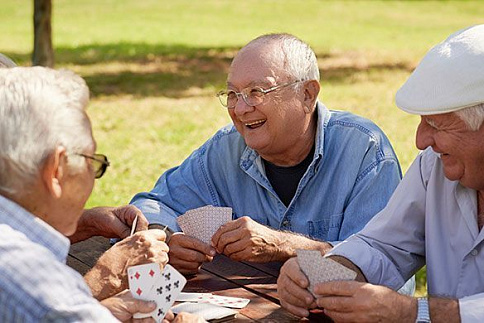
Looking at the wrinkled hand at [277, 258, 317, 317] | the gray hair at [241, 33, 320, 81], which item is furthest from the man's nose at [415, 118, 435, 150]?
the gray hair at [241, 33, 320, 81]

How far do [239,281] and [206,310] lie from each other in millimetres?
464

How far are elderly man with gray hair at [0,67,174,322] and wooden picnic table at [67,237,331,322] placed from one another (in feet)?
2.80

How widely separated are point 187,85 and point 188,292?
12200 mm

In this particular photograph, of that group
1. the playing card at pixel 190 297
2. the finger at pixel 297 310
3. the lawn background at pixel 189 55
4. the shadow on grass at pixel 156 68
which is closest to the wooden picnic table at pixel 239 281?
the finger at pixel 297 310

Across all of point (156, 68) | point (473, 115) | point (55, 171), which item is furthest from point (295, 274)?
point (156, 68)

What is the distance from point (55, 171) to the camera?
2352 millimetres

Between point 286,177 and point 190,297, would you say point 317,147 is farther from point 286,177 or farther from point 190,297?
point 190,297

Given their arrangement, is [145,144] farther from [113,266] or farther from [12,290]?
[12,290]

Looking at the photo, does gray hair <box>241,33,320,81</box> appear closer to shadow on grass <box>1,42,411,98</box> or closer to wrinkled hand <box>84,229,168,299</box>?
wrinkled hand <box>84,229,168,299</box>

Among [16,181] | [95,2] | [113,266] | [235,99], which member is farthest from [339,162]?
[95,2]

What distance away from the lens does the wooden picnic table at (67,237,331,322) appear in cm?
307

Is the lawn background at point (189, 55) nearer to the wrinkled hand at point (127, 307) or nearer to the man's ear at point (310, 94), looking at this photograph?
the man's ear at point (310, 94)

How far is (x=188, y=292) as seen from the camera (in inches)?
131

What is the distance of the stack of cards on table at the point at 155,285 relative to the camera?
271 centimetres
